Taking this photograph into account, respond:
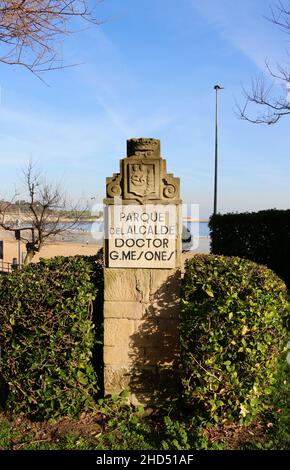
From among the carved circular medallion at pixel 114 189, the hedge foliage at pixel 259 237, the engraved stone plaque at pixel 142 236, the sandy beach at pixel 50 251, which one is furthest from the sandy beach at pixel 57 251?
the carved circular medallion at pixel 114 189

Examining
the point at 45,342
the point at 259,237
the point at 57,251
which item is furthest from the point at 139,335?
the point at 57,251

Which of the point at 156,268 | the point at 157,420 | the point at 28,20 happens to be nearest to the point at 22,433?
the point at 157,420

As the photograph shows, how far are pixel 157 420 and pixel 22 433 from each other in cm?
115

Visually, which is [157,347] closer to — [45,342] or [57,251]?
[45,342]

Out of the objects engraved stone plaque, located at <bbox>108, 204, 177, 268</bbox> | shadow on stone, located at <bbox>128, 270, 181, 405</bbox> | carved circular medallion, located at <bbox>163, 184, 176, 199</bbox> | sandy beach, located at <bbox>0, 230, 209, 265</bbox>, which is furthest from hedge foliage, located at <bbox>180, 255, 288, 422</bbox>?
sandy beach, located at <bbox>0, 230, 209, 265</bbox>

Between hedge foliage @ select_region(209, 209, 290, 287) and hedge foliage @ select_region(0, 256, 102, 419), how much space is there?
720 cm

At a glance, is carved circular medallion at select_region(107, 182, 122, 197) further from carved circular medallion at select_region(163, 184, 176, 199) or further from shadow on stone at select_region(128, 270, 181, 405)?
shadow on stone at select_region(128, 270, 181, 405)

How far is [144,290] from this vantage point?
11.8 feet

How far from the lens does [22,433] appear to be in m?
3.18

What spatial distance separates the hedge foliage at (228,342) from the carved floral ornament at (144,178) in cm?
87

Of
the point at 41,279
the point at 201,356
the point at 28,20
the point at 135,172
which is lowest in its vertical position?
the point at 201,356

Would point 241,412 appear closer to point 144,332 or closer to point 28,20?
point 144,332

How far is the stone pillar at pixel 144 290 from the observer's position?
3562 mm

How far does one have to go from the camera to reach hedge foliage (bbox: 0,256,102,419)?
323 cm
